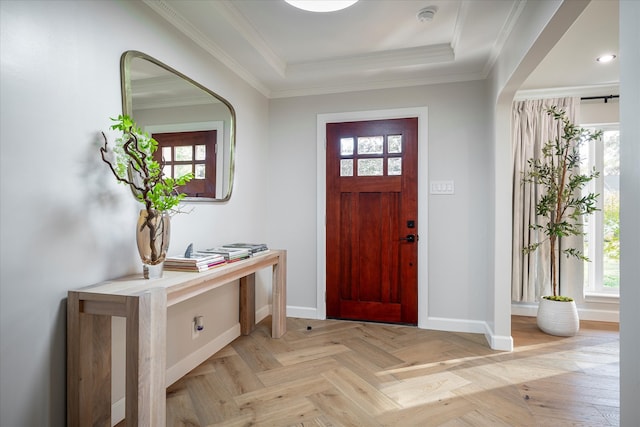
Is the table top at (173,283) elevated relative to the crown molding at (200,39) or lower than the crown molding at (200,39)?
lower

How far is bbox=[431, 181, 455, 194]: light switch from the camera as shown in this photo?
10.4 ft

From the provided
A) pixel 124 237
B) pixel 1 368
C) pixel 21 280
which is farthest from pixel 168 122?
pixel 1 368

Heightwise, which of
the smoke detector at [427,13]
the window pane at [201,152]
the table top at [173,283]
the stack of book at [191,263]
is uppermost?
the smoke detector at [427,13]

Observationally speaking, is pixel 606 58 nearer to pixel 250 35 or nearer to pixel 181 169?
pixel 250 35

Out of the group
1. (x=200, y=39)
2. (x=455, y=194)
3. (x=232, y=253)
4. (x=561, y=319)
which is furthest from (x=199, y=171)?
(x=561, y=319)

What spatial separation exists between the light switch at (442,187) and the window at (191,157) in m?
1.98

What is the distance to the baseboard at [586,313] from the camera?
3482mm

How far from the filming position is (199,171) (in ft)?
7.86

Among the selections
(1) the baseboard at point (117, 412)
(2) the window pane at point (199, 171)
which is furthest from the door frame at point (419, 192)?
(1) the baseboard at point (117, 412)

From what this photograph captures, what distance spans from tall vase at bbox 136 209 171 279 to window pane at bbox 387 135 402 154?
2.23 m

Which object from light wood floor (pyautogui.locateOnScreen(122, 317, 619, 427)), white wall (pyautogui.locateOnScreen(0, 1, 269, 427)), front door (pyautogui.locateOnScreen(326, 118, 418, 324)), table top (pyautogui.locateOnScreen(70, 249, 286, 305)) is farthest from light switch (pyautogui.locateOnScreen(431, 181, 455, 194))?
white wall (pyautogui.locateOnScreen(0, 1, 269, 427))

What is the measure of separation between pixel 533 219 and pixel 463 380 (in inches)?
81.8

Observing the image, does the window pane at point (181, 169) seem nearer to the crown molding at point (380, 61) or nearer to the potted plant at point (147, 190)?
the potted plant at point (147, 190)

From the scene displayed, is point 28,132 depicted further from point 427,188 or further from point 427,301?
point 427,301
